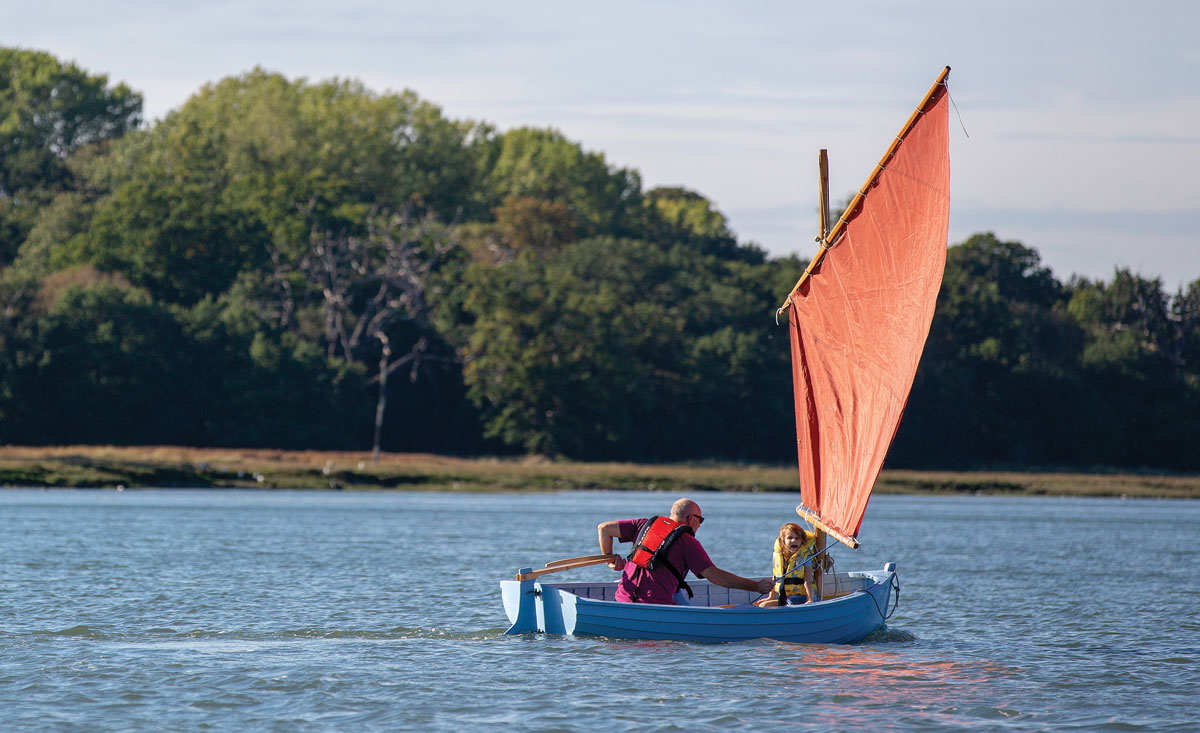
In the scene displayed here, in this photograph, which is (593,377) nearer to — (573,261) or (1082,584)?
(573,261)

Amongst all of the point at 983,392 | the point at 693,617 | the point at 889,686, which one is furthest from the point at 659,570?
the point at 983,392

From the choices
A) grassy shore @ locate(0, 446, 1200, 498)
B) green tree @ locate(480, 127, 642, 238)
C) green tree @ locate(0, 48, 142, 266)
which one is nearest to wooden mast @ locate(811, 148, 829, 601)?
grassy shore @ locate(0, 446, 1200, 498)

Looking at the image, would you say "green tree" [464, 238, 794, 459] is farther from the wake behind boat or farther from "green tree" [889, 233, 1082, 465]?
the wake behind boat

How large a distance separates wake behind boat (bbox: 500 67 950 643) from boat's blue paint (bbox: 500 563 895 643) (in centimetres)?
2

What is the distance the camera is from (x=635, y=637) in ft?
75.6

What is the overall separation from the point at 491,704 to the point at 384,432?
271 ft

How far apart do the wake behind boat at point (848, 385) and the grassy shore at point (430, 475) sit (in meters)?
57.1

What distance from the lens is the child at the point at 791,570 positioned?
76.8 ft

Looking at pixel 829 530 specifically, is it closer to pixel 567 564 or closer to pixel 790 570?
pixel 790 570

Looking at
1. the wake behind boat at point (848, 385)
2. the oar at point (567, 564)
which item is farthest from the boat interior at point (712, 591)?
the oar at point (567, 564)

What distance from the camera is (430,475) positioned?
8500 centimetres

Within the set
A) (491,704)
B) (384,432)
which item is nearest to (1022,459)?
(384,432)

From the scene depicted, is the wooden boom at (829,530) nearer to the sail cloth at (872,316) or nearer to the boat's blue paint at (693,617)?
the sail cloth at (872,316)

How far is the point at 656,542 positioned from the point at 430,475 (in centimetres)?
6332
